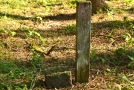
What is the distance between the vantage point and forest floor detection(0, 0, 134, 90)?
5.11m

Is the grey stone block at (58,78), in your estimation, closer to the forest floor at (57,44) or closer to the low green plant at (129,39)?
the forest floor at (57,44)

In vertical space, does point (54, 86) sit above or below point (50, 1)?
below

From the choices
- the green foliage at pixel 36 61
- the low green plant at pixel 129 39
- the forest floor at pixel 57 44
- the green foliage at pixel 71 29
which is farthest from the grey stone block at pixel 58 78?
the green foliage at pixel 71 29

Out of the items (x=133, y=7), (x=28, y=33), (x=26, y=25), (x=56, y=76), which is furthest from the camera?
(x=133, y=7)

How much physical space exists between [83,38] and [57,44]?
2.72 metres

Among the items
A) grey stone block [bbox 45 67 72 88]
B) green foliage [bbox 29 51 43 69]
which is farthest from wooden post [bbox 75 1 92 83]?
green foliage [bbox 29 51 43 69]

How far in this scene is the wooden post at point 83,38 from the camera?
4.55 meters

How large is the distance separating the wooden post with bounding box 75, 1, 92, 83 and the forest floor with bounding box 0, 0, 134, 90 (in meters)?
0.22

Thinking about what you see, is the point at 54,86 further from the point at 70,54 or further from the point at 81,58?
the point at 70,54

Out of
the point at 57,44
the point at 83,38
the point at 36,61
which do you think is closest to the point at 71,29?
the point at 57,44

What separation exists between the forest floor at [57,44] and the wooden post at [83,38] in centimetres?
22

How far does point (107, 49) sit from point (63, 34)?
5.81ft

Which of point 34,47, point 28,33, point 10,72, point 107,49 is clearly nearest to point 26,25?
point 28,33

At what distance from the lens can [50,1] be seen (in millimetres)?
12109
